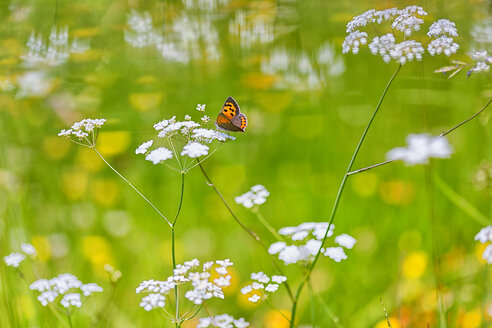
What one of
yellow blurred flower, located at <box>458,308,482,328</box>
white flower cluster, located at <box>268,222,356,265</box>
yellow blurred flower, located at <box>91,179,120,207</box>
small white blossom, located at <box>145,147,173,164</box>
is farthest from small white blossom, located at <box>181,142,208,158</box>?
yellow blurred flower, located at <box>91,179,120,207</box>

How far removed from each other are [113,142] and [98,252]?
321 mm

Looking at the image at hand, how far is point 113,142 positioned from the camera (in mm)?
1226

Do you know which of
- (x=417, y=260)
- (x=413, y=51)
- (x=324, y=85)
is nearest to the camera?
(x=413, y=51)

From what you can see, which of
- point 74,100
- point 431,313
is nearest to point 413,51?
point 431,313

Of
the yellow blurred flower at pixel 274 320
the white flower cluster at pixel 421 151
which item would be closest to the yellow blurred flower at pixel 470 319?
the yellow blurred flower at pixel 274 320

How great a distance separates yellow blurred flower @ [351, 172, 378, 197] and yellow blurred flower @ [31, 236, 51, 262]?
2.26 feet

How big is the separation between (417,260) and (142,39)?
82 cm

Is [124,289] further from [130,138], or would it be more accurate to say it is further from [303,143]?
[303,143]

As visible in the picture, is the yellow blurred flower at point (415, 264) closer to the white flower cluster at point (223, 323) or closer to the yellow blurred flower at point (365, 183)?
the yellow blurred flower at point (365, 183)

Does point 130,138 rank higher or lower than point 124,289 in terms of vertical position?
higher

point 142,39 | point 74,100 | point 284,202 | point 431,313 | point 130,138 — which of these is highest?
point 142,39

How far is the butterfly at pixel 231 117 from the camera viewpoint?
602 mm

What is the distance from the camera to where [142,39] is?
1162mm

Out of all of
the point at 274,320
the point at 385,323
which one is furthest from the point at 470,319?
the point at 274,320
